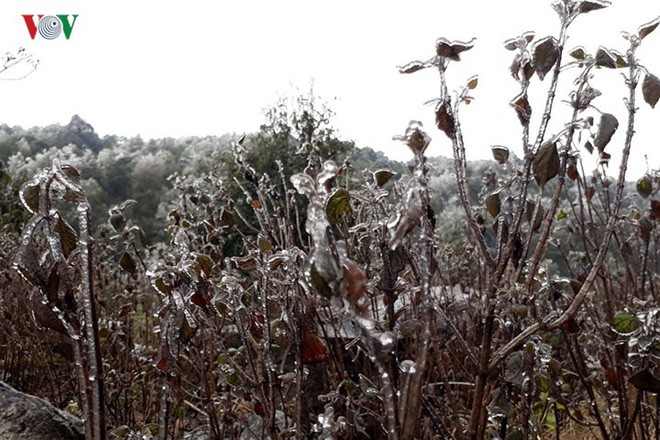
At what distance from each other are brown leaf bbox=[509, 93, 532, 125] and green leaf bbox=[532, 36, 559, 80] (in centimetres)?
5

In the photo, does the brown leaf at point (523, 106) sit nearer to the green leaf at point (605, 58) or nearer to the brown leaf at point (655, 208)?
the green leaf at point (605, 58)

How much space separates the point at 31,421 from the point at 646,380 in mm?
1572

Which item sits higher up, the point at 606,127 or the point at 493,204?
the point at 606,127

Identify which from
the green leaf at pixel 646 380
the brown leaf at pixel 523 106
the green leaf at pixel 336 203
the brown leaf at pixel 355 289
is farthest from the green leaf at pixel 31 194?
the green leaf at pixel 646 380

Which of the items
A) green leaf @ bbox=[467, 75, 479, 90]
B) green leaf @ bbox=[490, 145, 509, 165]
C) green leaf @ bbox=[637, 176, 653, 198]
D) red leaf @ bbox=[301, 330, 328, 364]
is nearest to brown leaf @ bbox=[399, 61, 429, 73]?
green leaf @ bbox=[467, 75, 479, 90]

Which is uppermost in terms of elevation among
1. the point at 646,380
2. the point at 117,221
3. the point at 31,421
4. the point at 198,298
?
the point at 117,221

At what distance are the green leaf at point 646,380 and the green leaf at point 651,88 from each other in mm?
544

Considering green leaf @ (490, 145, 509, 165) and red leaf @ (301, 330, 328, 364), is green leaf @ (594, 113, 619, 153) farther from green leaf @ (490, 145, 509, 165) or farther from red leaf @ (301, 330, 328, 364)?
red leaf @ (301, 330, 328, 364)

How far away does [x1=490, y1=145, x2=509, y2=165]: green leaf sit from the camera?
1414 mm

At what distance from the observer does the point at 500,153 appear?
1.42 metres

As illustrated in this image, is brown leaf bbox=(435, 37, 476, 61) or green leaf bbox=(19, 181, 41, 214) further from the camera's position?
brown leaf bbox=(435, 37, 476, 61)

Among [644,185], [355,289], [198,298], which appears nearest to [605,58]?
[355,289]

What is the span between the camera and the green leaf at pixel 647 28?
47.8 inches

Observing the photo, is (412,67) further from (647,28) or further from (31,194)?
(31,194)
